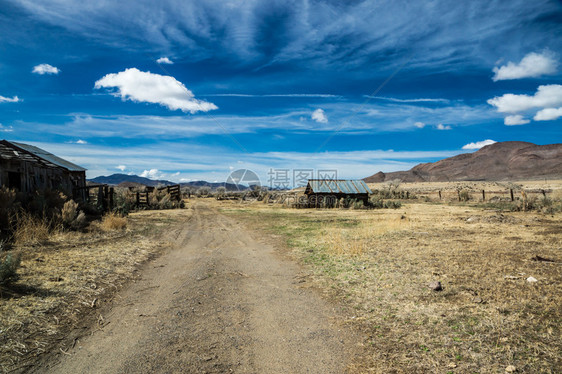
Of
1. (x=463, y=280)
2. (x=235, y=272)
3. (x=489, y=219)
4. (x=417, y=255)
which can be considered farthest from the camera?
(x=489, y=219)

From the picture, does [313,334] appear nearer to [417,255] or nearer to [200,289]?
[200,289]

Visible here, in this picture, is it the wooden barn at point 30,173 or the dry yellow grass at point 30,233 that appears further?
the wooden barn at point 30,173

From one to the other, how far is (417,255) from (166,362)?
24.0 ft

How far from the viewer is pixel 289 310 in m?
5.28

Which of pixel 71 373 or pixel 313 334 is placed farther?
pixel 313 334

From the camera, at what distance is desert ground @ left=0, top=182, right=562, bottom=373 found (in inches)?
145

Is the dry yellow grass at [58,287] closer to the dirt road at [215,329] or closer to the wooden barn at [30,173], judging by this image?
the dirt road at [215,329]

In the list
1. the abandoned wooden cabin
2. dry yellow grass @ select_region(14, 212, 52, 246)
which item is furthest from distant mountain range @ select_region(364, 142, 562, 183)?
dry yellow grass @ select_region(14, 212, 52, 246)

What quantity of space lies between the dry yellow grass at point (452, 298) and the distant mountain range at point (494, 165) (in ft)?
412

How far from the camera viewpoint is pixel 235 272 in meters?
7.66

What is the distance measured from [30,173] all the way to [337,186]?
84.1ft

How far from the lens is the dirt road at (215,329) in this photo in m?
3.63

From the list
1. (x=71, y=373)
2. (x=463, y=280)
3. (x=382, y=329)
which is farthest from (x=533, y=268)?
(x=71, y=373)

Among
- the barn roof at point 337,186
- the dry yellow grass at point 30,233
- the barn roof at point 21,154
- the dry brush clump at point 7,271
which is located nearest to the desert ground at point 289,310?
the dry brush clump at point 7,271
